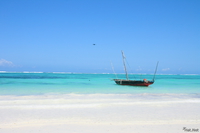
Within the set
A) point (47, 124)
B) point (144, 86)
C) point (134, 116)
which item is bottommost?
point (144, 86)

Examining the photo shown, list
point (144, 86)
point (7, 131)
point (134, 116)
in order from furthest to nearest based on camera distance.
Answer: point (144, 86) < point (134, 116) < point (7, 131)

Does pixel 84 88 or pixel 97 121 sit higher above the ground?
pixel 97 121

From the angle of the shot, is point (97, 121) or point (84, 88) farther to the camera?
point (84, 88)

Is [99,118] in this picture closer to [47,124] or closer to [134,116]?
[134,116]

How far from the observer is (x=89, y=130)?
6.85 m

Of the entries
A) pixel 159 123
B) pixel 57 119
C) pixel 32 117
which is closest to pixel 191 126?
pixel 159 123

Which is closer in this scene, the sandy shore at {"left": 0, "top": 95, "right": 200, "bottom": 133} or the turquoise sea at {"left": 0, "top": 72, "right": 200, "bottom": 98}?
the sandy shore at {"left": 0, "top": 95, "right": 200, "bottom": 133}

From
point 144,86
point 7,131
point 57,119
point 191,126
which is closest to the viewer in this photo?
point 7,131

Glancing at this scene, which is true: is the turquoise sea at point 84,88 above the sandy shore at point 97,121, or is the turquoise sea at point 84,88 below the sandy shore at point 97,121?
below

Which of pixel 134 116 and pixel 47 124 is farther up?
pixel 47 124

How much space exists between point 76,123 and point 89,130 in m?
1.07

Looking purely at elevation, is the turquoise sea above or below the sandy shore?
below

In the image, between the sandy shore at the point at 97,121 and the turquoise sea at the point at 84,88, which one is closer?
the sandy shore at the point at 97,121

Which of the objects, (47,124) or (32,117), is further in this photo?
(32,117)
